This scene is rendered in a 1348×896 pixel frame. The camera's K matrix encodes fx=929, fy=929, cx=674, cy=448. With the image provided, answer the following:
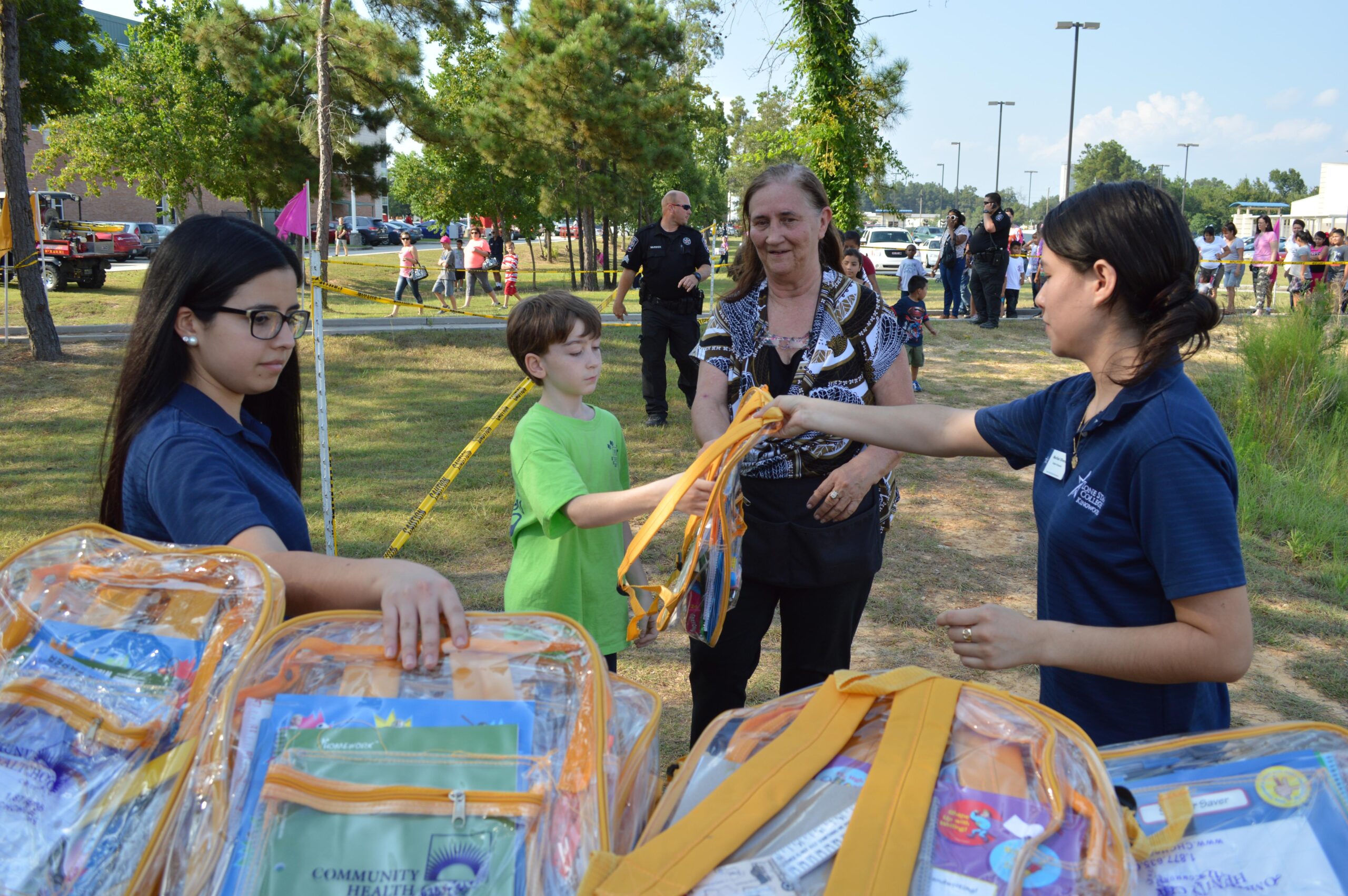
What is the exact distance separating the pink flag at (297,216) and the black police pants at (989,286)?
1188 centimetres

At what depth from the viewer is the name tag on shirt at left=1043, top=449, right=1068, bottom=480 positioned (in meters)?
1.80

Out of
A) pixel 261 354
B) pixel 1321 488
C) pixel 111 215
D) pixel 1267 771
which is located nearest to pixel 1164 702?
pixel 1267 771

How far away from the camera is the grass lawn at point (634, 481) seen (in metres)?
4.66

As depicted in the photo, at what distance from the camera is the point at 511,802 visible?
1159 millimetres

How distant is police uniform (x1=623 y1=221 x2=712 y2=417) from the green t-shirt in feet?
20.0

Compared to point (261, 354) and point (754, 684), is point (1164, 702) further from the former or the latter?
point (754, 684)

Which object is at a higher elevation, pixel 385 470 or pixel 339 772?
pixel 339 772

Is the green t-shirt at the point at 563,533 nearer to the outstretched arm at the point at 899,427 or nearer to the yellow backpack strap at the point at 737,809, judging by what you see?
the outstretched arm at the point at 899,427

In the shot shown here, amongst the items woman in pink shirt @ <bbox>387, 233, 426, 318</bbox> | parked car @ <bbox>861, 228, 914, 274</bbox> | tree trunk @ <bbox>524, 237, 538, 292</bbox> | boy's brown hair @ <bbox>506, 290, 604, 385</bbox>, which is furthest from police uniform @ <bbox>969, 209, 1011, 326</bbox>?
parked car @ <bbox>861, 228, 914, 274</bbox>

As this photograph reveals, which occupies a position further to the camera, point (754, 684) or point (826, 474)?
point (754, 684)

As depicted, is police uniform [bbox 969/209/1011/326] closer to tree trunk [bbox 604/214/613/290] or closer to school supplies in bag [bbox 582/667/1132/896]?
tree trunk [bbox 604/214/613/290]

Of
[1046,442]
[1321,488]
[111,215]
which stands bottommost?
[1321,488]

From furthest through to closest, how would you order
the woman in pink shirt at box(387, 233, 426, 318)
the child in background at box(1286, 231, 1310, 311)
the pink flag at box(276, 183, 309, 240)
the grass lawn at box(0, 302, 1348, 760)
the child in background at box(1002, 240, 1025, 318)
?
the child in background at box(1286, 231, 1310, 311), the woman in pink shirt at box(387, 233, 426, 318), the child in background at box(1002, 240, 1025, 318), the pink flag at box(276, 183, 309, 240), the grass lawn at box(0, 302, 1348, 760)

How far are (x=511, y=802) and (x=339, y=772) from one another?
223 millimetres
